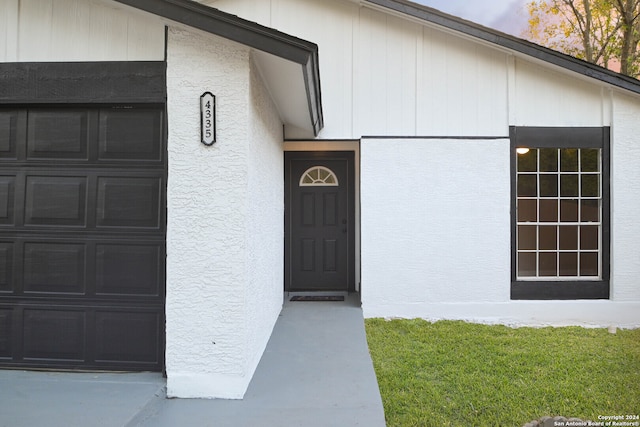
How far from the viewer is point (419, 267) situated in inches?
246

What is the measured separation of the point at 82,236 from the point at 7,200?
0.80 meters

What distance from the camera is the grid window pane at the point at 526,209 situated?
632 centimetres

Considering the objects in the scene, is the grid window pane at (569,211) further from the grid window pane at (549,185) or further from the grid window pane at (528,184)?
the grid window pane at (528,184)

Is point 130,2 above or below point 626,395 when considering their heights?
above

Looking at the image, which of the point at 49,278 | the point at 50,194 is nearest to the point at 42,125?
the point at 50,194

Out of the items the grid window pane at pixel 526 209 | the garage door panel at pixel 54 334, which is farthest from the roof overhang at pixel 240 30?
the grid window pane at pixel 526 209

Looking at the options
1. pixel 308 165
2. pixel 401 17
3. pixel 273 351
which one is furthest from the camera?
pixel 308 165

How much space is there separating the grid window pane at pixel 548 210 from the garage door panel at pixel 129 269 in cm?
552

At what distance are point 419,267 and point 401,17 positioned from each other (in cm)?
377

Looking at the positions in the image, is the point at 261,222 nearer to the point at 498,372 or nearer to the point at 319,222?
the point at 498,372

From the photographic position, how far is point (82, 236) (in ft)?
12.1

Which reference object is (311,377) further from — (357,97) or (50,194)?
(357,97)

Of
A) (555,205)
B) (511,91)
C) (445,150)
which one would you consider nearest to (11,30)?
(445,150)

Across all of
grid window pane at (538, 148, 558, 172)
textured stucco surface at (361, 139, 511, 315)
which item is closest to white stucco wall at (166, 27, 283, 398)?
textured stucco surface at (361, 139, 511, 315)
